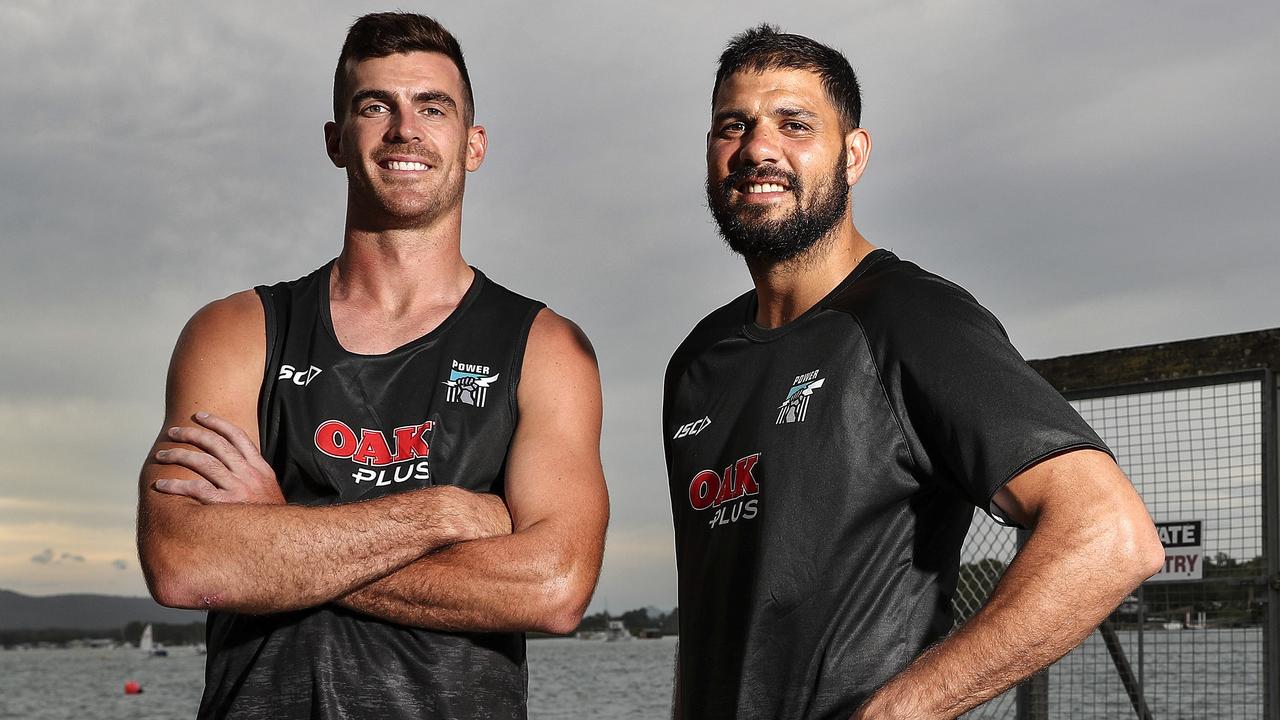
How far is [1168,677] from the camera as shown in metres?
4.70

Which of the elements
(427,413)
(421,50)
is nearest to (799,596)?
(427,413)

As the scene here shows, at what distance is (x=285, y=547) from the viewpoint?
3.02m

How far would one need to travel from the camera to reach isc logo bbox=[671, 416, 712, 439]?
10.8 feet

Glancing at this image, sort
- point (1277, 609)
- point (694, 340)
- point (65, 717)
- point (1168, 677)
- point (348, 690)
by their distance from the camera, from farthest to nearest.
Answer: point (65, 717) < point (1168, 677) < point (1277, 609) < point (694, 340) < point (348, 690)

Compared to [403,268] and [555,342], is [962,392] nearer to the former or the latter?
[555,342]

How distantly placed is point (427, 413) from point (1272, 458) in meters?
3.04

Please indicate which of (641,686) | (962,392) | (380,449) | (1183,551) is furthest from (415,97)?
(641,686)

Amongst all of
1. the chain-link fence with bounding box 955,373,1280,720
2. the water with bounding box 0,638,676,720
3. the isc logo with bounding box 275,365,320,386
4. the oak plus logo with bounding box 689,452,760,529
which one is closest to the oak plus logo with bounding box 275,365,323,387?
the isc logo with bounding box 275,365,320,386

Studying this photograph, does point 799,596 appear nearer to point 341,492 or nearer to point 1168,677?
point 341,492

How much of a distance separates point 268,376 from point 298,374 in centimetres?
9

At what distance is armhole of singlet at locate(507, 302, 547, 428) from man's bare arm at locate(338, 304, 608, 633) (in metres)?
0.02

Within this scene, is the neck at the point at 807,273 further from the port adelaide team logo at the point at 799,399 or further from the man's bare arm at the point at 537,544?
the man's bare arm at the point at 537,544

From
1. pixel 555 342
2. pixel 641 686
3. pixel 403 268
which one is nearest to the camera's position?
pixel 555 342

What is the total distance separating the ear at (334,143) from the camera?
3.77 m
